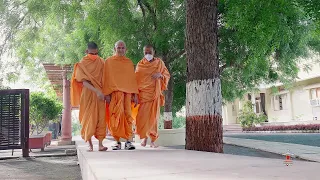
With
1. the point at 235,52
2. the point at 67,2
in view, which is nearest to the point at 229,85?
the point at 235,52

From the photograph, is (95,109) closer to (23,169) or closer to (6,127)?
(23,169)

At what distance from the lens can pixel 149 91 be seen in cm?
616

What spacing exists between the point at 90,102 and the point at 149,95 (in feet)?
3.56

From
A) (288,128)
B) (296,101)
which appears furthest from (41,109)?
(296,101)

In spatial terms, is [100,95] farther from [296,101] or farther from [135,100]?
[296,101]

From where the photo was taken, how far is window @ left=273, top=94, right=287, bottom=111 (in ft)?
101

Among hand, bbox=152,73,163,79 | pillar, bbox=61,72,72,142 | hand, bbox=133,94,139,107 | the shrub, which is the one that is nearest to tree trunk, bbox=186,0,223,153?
hand, bbox=152,73,163,79

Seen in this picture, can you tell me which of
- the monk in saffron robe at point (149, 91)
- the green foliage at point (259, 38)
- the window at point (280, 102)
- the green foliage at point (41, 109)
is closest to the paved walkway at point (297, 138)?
the green foliage at point (259, 38)

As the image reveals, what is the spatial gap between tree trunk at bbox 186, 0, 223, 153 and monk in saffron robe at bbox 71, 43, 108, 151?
4.80 ft

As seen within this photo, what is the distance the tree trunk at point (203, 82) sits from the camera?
17.7ft

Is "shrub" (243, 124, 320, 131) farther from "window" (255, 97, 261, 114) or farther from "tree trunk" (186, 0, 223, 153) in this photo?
"tree trunk" (186, 0, 223, 153)

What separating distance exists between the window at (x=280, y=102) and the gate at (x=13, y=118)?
25.9 meters

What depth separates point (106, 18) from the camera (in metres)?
9.80

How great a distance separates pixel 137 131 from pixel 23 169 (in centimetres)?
272
